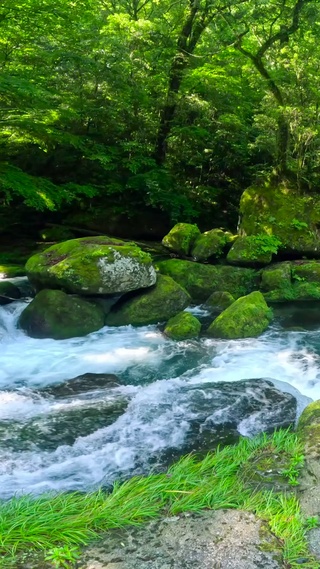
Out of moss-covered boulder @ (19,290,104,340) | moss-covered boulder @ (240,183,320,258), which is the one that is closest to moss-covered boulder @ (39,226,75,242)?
moss-covered boulder @ (240,183,320,258)

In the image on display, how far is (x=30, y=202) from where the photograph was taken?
34.4 ft

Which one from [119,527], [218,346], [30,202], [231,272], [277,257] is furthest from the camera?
[277,257]

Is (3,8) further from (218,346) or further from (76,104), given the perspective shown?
(218,346)

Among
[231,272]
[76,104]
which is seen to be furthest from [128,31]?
[231,272]

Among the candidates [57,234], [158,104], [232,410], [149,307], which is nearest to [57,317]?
[149,307]

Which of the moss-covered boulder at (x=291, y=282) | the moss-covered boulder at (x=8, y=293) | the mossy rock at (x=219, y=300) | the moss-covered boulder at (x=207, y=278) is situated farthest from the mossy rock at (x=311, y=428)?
the moss-covered boulder at (x=8, y=293)

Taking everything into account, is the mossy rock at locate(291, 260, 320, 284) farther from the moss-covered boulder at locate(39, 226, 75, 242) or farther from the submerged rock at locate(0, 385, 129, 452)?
the moss-covered boulder at locate(39, 226, 75, 242)

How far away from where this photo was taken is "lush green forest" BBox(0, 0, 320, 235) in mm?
10641

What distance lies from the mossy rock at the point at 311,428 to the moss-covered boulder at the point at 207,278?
6.81 metres

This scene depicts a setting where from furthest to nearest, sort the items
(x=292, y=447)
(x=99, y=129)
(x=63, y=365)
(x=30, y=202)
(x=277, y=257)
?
(x=99, y=129) < (x=277, y=257) < (x=30, y=202) < (x=63, y=365) < (x=292, y=447)

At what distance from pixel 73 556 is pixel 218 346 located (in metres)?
6.07

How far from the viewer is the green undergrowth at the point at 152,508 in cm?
275

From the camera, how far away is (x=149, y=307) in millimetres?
9648

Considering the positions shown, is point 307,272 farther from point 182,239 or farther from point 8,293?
point 8,293
